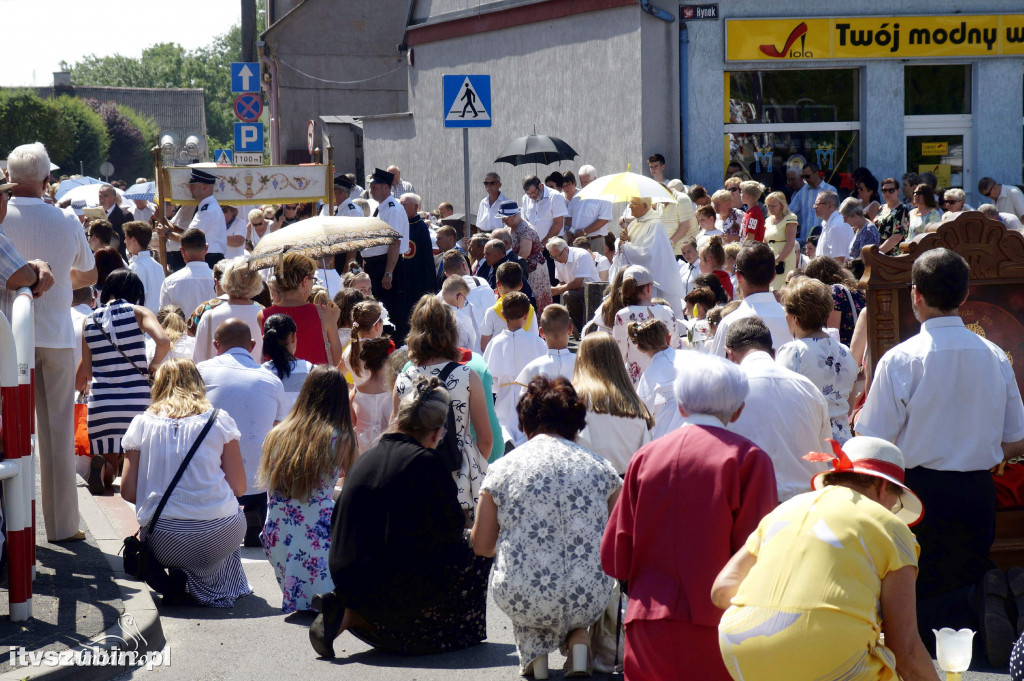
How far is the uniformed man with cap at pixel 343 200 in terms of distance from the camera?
14.3m

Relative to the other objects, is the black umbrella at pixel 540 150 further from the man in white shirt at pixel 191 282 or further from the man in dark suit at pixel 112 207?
the man in white shirt at pixel 191 282

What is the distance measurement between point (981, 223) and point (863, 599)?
3.50m

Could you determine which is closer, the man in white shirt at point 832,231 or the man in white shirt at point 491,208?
the man in white shirt at point 832,231

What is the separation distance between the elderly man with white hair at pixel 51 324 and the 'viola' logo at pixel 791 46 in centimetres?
1333

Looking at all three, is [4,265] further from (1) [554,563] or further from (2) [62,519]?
(1) [554,563]

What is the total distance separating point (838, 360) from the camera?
20.1ft

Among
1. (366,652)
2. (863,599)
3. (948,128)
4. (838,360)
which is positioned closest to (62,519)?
(366,652)

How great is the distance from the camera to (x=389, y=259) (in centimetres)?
1304

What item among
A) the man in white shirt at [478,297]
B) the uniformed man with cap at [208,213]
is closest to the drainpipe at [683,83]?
the uniformed man with cap at [208,213]

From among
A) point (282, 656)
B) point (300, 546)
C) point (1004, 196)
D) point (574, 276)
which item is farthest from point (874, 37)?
point (282, 656)

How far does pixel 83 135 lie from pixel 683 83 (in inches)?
2499

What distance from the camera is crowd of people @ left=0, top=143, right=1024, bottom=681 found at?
3658 millimetres

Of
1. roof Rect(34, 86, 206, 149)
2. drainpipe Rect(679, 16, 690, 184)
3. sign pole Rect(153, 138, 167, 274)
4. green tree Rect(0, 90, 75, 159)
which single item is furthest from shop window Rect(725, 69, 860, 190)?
roof Rect(34, 86, 206, 149)

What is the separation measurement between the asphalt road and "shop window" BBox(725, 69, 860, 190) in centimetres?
1322
